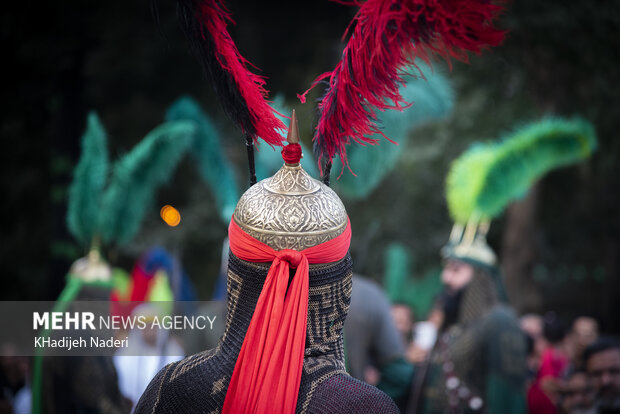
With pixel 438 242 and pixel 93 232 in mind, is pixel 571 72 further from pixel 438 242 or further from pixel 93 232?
pixel 93 232

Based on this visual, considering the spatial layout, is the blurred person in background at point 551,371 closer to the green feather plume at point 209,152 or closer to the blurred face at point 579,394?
the blurred face at point 579,394

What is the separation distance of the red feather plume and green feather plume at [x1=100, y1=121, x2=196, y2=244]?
11.1 feet

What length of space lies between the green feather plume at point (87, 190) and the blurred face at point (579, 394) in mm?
4168

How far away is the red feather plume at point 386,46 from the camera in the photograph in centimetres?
182

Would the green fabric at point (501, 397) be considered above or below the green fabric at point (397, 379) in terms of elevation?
above

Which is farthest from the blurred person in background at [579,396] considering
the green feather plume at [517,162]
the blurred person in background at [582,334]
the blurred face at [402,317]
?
the blurred face at [402,317]

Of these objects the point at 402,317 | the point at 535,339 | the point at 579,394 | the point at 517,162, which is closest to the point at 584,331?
the point at 535,339

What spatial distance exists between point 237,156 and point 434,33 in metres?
8.00

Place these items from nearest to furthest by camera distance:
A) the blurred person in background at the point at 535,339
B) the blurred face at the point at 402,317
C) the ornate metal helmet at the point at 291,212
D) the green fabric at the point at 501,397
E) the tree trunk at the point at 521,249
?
the ornate metal helmet at the point at 291,212 < the green fabric at the point at 501,397 < the blurred person in background at the point at 535,339 < the blurred face at the point at 402,317 < the tree trunk at the point at 521,249

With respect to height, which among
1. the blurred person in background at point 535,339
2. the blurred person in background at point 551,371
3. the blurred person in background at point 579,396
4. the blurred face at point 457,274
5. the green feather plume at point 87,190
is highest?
the green feather plume at point 87,190

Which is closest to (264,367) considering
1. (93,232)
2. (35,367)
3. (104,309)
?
(104,309)

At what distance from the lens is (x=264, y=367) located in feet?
6.31

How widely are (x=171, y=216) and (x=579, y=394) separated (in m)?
5.04

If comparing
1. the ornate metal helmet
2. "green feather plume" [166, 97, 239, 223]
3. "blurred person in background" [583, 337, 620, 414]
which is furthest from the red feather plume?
"blurred person in background" [583, 337, 620, 414]
